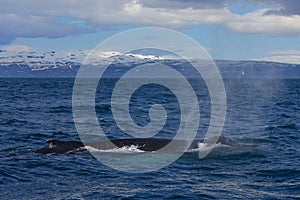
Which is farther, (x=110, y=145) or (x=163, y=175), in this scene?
(x=110, y=145)

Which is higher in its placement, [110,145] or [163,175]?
[110,145]

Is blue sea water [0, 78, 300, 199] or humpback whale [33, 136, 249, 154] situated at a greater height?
humpback whale [33, 136, 249, 154]

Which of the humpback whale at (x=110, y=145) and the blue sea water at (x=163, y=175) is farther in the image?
the humpback whale at (x=110, y=145)

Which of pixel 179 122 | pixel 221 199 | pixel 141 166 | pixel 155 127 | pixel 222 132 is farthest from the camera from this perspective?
pixel 179 122

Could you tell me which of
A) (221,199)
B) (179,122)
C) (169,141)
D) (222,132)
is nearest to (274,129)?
(222,132)

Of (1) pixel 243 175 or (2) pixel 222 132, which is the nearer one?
(1) pixel 243 175

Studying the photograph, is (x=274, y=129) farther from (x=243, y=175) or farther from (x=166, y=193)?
(x=166, y=193)

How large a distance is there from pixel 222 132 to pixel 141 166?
13990mm

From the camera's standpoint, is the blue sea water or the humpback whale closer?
the blue sea water

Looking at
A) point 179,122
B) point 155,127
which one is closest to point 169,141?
point 155,127

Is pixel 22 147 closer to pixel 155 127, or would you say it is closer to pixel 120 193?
pixel 120 193

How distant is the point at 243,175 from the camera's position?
1889cm

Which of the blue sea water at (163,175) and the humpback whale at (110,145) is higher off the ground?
the humpback whale at (110,145)

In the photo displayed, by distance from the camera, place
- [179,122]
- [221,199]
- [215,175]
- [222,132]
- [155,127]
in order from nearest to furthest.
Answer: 1. [221,199]
2. [215,175]
3. [222,132]
4. [155,127]
5. [179,122]
